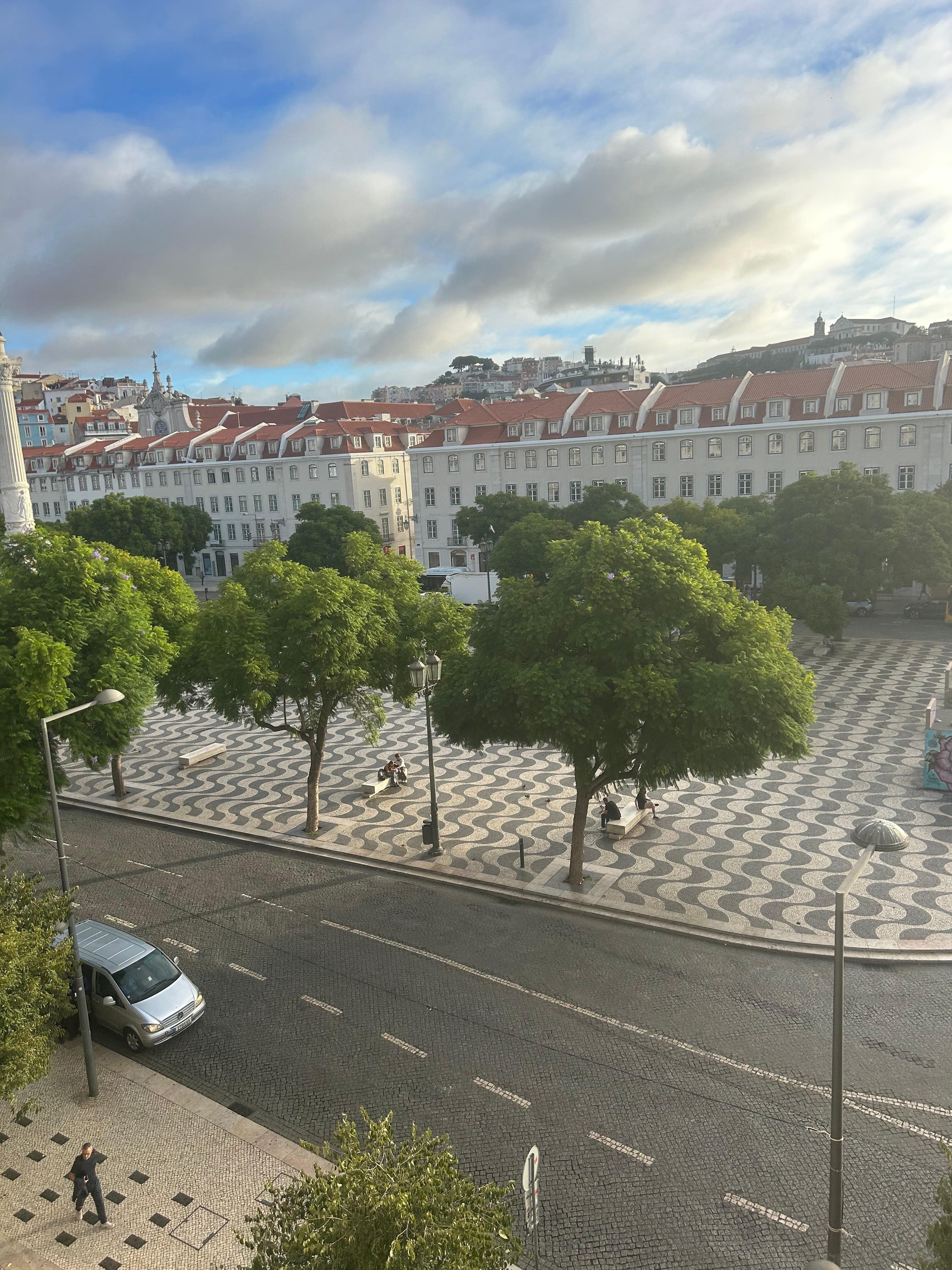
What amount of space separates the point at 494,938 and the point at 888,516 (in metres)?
32.7

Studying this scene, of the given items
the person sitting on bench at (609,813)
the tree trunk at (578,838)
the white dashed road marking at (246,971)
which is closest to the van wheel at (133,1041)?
the white dashed road marking at (246,971)

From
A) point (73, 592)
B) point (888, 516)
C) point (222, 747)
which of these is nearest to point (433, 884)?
point (73, 592)

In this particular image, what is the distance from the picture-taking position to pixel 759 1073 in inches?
512

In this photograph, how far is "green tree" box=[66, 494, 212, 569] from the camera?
6988cm

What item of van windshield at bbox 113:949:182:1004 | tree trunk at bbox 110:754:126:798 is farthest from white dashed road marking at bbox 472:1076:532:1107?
tree trunk at bbox 110:754:126:798

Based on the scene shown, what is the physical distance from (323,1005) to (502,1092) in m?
3.85

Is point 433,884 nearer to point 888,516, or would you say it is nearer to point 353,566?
point 353,566

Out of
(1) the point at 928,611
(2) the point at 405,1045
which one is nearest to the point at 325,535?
(1) the point at 928,611

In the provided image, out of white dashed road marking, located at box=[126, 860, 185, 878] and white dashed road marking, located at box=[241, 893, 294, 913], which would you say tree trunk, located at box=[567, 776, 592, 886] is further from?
white dashed road marking, located at box=[126, 860, 185, 878]

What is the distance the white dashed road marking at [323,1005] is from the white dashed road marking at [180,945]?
310 centimetres

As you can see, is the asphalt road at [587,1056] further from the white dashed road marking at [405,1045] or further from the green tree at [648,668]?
the green tree at [648,668]

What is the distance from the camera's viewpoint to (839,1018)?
9.18 metres

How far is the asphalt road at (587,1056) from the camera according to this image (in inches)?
420

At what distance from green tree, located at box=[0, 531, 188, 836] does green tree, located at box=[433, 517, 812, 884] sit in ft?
23.0
